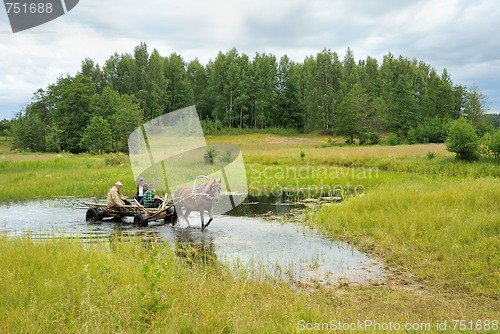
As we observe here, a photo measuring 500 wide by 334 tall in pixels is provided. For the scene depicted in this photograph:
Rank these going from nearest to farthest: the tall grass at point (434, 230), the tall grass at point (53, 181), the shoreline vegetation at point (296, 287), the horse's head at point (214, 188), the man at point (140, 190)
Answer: the shoreline vegetation at point (296, 287) < the tall grass at point (434, 230) < the horse's head at point (214, 188) < the man at point (140, 190) < the tall grass at point (53, 181)

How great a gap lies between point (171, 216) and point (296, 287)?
8242 millimetres

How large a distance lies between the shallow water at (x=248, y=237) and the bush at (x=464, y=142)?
48.3 ft

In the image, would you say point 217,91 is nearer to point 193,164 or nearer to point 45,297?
point 193,164

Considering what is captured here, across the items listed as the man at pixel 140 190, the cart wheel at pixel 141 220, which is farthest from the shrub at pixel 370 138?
the cart wheel at pixel 141 220

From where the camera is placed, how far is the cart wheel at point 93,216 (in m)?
15.3

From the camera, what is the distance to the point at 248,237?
13094mm

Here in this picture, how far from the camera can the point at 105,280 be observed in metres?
6.68

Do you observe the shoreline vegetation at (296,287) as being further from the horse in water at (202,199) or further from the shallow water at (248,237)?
the horse in water at (202,199)

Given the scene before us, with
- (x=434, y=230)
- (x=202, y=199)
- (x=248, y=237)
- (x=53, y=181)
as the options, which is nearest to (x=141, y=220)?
(x=202, y=199)

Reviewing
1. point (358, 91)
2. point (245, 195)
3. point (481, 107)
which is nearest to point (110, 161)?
point (245, 195)

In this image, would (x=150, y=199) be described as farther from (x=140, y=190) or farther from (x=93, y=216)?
(x=93, y=216)

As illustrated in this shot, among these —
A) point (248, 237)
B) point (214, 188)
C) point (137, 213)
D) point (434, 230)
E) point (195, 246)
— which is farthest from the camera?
point (137, 213)

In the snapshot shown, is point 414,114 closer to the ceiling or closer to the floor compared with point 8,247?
closer to the ceiling

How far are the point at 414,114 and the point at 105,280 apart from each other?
6686 centimetres
